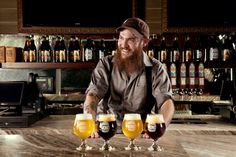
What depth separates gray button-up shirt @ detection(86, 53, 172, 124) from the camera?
11.6 ft

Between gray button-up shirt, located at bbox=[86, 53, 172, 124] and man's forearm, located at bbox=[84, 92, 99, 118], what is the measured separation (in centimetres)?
18

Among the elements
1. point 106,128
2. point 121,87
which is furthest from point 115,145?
point 121,87

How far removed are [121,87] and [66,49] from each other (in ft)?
6.24

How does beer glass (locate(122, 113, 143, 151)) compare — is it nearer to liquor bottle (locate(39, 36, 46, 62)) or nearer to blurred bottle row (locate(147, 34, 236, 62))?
blurred bottle row (locate(147, 34, 236, 62))

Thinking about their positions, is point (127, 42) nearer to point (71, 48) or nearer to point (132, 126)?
point (132, 126)

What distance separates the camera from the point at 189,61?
16.9 ft

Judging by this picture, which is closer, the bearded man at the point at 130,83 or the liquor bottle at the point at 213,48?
Answer: the bearded man at the point at 130,83

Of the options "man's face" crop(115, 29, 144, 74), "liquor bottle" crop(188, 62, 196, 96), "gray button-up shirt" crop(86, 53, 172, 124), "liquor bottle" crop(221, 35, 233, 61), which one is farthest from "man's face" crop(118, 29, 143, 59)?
"liquor bottle" crop(221, 35, 233, 61)

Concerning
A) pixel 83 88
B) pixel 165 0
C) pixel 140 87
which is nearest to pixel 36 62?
pixel 83 88

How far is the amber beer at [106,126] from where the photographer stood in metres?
2.32

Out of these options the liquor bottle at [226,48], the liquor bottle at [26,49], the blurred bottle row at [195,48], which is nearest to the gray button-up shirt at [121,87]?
the blurred bottle row at [195,48]

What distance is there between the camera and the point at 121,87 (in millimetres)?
3596

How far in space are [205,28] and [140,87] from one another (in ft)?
4.97

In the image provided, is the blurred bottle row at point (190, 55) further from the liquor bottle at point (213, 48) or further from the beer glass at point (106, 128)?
the beer glass at point (106, 128)
